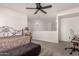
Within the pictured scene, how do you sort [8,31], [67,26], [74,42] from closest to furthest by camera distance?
1. [8,31]
2. [74,42]
3. [67,26]

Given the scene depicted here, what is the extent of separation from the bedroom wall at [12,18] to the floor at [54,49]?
485 mm

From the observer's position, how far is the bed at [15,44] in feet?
4.73

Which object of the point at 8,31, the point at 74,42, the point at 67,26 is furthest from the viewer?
the point at 67,26

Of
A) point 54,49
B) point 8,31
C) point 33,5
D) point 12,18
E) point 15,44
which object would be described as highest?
point 33,5

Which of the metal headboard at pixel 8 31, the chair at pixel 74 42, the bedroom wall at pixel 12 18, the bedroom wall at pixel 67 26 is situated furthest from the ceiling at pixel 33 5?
the chair at pixel 74 42

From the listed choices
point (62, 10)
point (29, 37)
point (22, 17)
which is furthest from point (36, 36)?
point (62, 10)

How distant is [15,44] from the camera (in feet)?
5.00

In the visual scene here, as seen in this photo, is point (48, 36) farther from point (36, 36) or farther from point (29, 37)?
point (29, 37)

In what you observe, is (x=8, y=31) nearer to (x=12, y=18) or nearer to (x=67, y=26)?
(x=12, y=18)

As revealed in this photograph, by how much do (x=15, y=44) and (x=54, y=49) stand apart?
2.73 feet

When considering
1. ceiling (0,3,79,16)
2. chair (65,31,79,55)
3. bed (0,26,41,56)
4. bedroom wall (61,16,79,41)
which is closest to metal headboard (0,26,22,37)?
bed (0,26,41,56)

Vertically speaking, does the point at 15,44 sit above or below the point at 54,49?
above

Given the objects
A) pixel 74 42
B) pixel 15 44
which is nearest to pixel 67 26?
pixel 74 42

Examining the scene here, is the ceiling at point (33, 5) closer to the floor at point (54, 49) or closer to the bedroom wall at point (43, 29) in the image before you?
the bedroom wall at point (43, 29)
